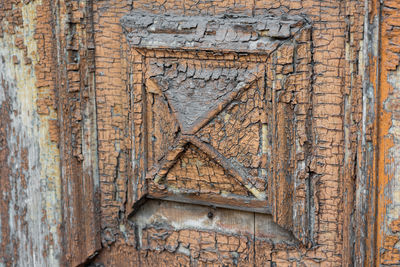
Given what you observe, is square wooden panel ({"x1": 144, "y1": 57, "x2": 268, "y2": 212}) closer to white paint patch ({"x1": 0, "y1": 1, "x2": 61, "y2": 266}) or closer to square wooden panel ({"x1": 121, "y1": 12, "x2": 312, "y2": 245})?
square wooden panel ({"x1": 121, "y1": 12, "x2": 312, "y2": 245})

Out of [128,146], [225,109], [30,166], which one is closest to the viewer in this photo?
[225,109]

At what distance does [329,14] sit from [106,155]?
0.94 meters

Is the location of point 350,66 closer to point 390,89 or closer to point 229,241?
point 390,89

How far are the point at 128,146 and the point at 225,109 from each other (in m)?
0.40

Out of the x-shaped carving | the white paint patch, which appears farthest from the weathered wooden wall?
the x-shaped carving

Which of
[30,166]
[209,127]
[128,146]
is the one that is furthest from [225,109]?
[30,166]

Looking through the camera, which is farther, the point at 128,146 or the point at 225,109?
the point at 128,146

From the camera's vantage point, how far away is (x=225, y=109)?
2.06 m

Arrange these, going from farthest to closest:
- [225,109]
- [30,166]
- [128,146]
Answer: [30,166] → [128,146] → [225,109]

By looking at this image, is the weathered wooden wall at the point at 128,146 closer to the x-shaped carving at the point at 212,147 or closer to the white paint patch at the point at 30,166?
the white paint patch at the point at 30,166

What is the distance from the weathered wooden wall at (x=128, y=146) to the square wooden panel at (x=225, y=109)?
1.5 inches

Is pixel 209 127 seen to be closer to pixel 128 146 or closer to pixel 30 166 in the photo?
pixel 128 146

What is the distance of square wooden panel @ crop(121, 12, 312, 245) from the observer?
197 centimetres

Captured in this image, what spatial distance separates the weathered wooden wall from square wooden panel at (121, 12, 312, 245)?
0.04 m
